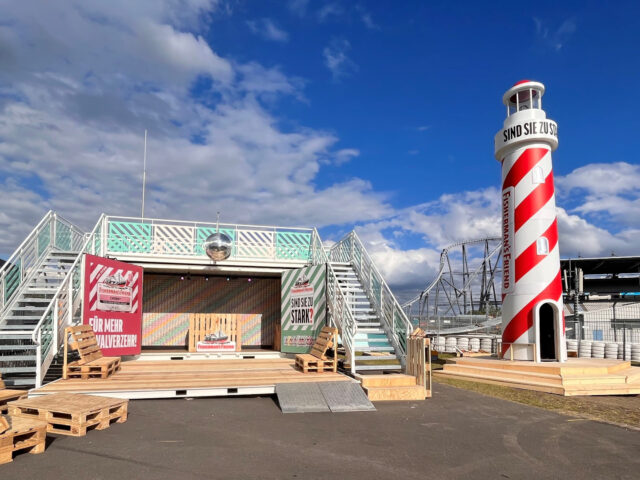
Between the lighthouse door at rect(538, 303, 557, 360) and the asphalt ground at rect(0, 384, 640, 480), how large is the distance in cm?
516

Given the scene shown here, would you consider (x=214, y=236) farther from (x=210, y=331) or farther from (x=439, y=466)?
(x=439, y=466)

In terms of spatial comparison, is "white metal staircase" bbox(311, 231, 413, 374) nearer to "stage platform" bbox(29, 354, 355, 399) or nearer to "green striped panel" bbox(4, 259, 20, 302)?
"stage platform" bbox(29, 354, 355, 399)

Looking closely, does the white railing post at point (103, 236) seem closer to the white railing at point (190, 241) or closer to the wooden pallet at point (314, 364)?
the white railing at point (190, 241)

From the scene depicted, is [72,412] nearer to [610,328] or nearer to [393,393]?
[393,393]

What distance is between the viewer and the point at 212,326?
15195mm

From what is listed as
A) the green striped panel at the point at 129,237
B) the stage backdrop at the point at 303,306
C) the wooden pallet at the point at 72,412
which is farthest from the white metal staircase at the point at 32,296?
the stage backdrop at the point at 303,306

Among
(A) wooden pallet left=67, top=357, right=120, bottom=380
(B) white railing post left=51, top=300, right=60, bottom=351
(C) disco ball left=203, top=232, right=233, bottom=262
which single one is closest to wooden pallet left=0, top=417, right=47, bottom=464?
(A) wooden pallet left=67, top=357, right=120, bottom=380

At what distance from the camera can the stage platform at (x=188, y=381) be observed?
8789mm

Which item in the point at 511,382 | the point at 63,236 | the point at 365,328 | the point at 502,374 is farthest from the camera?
the point at 63,236

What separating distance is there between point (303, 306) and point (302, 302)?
0.49 ft

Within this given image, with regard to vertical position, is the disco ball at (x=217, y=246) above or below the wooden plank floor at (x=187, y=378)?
above

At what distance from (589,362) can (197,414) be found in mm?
9964

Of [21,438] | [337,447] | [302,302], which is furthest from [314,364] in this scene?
[21,438]

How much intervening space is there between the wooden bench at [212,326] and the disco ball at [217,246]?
2.14m
